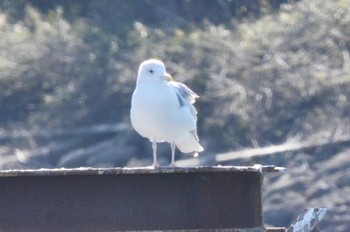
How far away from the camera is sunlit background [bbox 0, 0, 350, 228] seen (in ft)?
57.6

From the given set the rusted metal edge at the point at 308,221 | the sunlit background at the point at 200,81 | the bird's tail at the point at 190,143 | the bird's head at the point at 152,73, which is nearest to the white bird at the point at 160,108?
the bird's head at the point at 152,73

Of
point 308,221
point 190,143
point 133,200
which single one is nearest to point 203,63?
point 190,143

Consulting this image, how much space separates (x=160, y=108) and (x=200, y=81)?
1096 centimetres

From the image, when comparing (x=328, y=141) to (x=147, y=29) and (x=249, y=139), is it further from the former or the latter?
(x=147, y=29)

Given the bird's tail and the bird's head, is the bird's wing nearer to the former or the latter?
the bird's head

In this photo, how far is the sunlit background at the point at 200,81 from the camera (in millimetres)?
17562

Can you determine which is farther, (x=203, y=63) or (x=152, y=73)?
(x=203, y=63)

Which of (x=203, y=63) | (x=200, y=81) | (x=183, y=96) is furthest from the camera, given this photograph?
(x=203, y=63)

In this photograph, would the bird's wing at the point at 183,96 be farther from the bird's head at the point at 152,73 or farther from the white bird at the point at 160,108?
the bird's head at the point at 152,73

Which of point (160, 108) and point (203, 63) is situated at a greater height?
point (203, 63)

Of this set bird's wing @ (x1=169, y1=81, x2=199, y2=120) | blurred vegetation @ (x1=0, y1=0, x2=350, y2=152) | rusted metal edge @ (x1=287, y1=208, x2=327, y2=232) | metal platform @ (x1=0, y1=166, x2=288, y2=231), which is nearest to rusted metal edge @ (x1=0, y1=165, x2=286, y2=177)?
metal platform @ (x1=0, y1=166, x2=288, y2=231)

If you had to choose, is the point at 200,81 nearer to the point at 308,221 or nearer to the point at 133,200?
the point at 133,200

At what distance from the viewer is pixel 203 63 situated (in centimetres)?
2059

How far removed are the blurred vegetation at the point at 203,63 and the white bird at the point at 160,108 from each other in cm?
867
